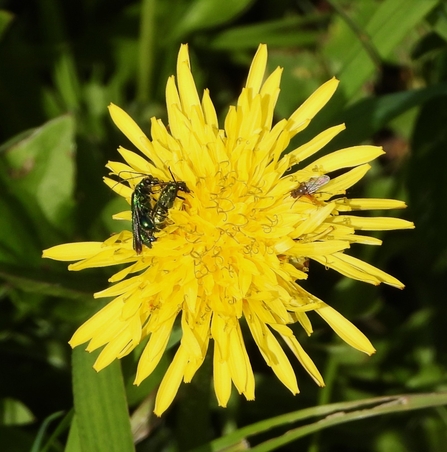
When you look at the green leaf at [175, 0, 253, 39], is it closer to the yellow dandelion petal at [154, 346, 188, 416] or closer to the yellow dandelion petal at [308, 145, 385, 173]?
the yellow dandelion petal at [308, 145, 385, 173]

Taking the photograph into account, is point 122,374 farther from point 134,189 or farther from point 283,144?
point 283,144

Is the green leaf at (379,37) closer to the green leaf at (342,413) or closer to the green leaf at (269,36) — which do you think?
the green leaf at (269,36)

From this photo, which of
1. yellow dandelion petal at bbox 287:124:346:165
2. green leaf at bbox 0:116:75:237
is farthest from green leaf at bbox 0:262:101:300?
yellow dandelion petal at bbox 287:124:346:165

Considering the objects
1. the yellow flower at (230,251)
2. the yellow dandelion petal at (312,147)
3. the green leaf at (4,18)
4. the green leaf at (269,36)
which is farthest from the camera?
the green leaf at (269,36)

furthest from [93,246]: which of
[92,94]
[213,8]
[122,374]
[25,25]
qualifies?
[25,25]

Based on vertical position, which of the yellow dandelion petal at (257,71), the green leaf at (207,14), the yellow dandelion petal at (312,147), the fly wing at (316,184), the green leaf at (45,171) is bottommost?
the fly wing at (316,184)

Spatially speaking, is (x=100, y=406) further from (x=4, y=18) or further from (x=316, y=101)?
(x=4, y=18)

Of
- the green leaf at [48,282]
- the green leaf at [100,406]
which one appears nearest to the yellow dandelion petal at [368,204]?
the green leaf at [100,406]
